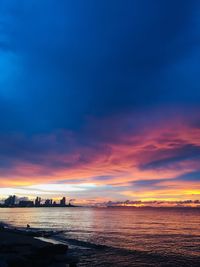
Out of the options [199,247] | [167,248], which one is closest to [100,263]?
[167,248]

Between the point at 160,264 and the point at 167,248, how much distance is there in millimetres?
16097

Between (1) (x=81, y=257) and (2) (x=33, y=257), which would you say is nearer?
(2) (x=33, y=257)

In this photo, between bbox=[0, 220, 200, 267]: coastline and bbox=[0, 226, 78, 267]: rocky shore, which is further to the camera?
bbox=[0, 220, 200, 267]: coastline

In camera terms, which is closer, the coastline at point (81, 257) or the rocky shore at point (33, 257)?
the rocky shore at point (33, 257)

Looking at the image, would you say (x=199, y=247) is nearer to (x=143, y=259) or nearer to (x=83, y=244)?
(x=143, y=259)

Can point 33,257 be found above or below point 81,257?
above

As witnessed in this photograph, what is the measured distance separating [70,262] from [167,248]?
94.4ft

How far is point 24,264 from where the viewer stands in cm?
3553

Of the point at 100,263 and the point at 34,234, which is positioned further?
the point at 34,234

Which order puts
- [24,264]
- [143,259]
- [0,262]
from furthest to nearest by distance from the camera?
1. [143,259]
2. [24,264]
3. [0,262]

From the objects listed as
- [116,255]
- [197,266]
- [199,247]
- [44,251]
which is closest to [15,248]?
[44,251]

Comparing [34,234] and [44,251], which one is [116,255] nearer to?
[44,251]

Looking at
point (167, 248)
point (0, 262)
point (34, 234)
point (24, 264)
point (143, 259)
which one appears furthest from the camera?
point (34, 234)

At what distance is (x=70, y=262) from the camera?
126ft
